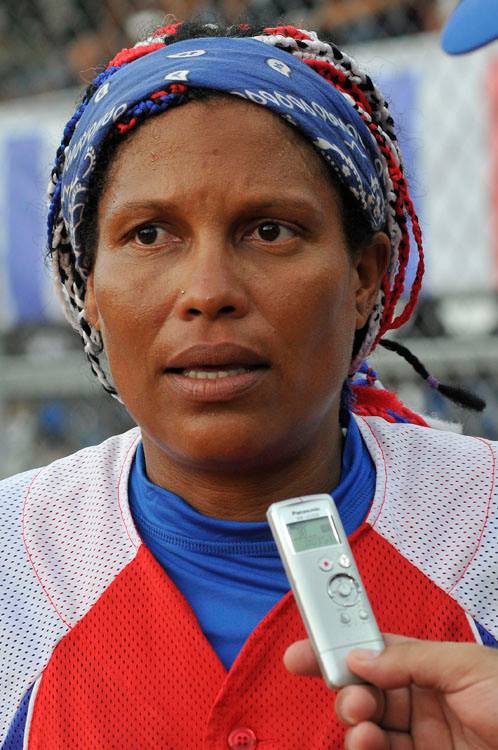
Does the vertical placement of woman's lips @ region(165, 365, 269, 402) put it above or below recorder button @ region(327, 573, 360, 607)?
above

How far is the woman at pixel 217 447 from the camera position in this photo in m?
1.59

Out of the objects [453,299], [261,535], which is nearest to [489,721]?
[261,535]

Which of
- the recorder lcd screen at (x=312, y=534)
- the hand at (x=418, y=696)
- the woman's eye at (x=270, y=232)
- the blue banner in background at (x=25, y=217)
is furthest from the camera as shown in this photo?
the blue banner in background at (x=25, y=217)

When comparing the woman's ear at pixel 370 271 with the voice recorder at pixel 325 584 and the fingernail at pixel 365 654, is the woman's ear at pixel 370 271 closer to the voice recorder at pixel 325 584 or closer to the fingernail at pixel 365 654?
the voice recorder at pixel 325 584

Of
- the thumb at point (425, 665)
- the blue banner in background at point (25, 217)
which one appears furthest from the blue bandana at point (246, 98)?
the blue banner in background at point (25, 217)

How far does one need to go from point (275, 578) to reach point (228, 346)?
409 mm

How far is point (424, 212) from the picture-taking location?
3531mm

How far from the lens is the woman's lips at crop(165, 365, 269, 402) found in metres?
1.57

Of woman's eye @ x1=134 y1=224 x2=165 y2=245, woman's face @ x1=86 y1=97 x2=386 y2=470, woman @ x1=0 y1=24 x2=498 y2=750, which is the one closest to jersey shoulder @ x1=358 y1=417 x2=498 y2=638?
woman @ x1=0 y1=24 x2=498 y2=750

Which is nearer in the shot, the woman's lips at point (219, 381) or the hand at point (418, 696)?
the hand at point (418, 696)

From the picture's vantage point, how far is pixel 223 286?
1.55 m

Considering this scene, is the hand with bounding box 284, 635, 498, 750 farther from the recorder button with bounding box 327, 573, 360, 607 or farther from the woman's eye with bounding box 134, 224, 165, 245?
the woman's eye with bounding box 134, 224, 165, 245

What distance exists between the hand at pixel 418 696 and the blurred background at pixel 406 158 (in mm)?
1893

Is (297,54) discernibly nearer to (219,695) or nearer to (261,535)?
(261,535)
